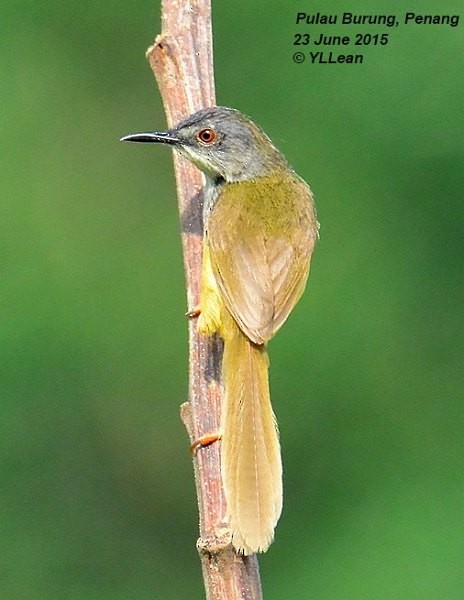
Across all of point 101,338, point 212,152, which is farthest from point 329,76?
point 212,152

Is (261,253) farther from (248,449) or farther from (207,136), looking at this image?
(248,449)

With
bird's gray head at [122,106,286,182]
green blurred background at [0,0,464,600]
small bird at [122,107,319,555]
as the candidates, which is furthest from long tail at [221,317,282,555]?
green blurred background at [0,0,464,600]

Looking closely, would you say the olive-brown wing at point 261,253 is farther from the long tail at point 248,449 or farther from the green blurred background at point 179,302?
the green blurred background at point 179,302

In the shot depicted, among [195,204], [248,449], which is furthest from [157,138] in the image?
[248,449]

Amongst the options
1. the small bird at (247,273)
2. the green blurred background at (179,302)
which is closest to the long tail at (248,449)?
the small bird at (247,273)

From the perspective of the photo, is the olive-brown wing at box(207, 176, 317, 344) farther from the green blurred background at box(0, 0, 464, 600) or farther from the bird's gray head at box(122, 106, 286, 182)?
the green blurred background at box(0, 0, 464, 600)

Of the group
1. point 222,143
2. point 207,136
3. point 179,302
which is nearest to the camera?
point 207,136
